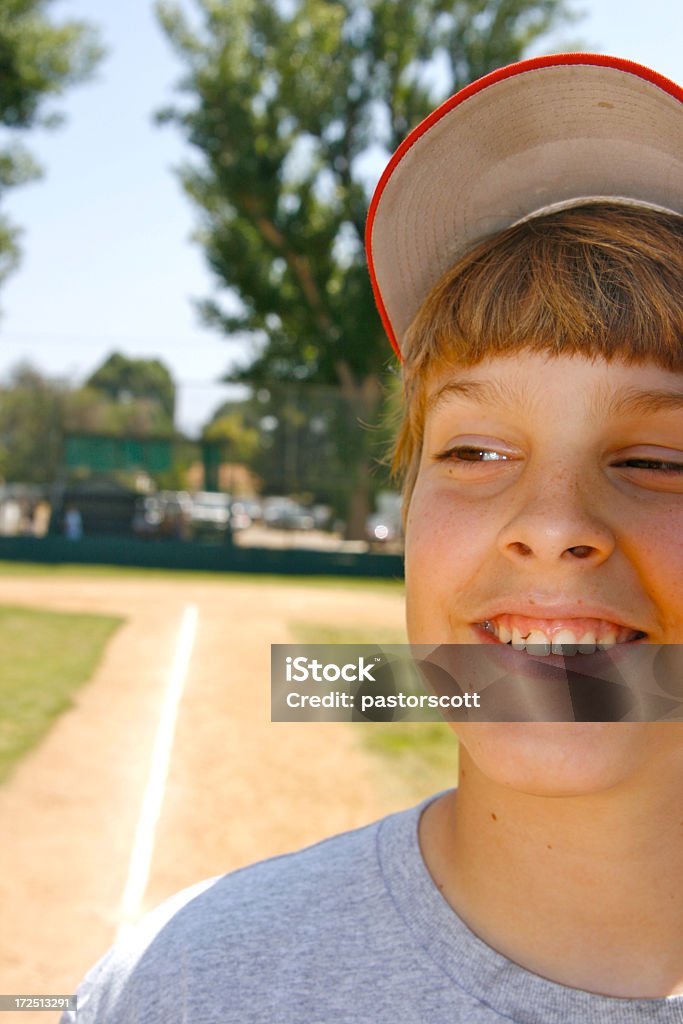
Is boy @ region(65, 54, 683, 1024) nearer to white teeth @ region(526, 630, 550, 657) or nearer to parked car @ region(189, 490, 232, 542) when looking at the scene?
white teeth @ region(526, 630, 550, 657)

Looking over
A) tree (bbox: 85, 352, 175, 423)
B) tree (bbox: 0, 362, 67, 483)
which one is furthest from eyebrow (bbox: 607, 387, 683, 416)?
tree (bbox: 0, 362, 67, 483)

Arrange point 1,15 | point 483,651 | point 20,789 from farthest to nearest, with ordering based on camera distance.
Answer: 1. point 1,15
2. point 20,789
3. point 483,651

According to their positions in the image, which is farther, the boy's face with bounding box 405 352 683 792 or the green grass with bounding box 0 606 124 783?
the green grass with bounding box 0 606 124 783

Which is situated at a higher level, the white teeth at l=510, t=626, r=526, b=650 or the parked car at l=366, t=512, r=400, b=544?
the white teeth at l=510, t=626, r=526, b=650

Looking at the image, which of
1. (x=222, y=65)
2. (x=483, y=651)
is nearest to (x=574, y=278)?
(x=483, y=651)

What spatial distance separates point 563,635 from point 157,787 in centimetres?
517

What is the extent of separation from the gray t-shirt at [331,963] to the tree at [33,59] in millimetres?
21646

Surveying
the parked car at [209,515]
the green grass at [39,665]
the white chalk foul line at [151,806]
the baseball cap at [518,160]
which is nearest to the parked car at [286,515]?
the parked car at [209,515]

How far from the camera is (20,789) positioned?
550cm

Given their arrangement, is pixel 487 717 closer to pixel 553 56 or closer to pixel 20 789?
pixel 553 56

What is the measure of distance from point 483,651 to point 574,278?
41 centimetres

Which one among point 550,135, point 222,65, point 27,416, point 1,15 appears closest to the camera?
point 550,135

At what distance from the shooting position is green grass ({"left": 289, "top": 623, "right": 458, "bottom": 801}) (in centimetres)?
588

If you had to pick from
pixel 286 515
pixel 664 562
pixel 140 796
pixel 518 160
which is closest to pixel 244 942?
pixel 664 562
